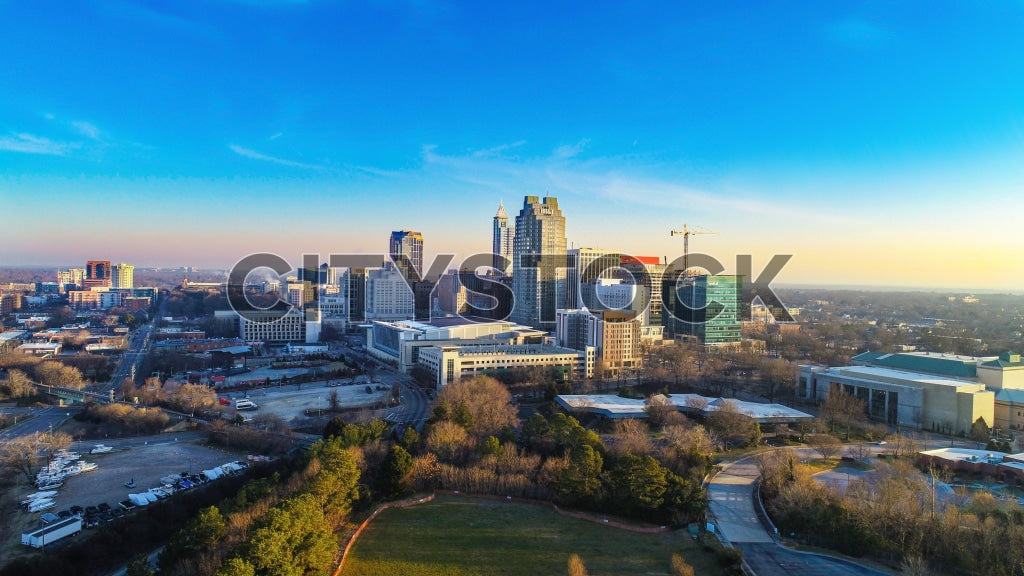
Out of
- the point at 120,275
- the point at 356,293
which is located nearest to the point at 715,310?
the point at 356,293

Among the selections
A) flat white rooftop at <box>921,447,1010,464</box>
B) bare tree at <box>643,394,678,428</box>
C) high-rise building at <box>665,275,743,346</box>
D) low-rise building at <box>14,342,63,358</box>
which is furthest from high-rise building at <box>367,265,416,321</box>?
flat white rooftop at <box>921,447,1010,464</box>

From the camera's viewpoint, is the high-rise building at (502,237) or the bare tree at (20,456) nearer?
the bare tree at (20,456)

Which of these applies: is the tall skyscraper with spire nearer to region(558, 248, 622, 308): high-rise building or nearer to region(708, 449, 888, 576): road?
region(558, 248, 622, 308): high-rise building

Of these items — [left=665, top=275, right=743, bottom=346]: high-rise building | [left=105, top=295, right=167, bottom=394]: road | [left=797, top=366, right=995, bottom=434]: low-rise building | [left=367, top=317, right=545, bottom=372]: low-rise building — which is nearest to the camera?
[left=797, top=366, right=995, bottom=434]: low-rise building

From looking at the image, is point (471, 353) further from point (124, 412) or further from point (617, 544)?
point (617, 544)

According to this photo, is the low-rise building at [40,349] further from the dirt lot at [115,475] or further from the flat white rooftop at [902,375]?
the flat white rooftop at [902,375]

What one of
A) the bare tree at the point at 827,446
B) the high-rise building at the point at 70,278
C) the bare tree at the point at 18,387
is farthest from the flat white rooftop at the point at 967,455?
the high-rise building at the point at 70,278
